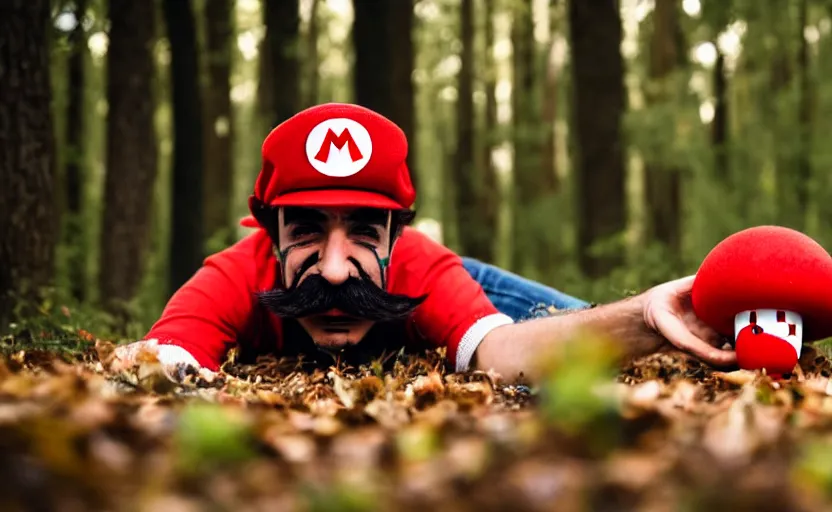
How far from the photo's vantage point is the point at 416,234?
4191mm

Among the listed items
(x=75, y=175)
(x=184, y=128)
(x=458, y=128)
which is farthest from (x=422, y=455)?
(x=458, y=128)

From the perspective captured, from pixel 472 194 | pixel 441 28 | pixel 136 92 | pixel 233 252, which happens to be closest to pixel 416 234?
pixel 233 252

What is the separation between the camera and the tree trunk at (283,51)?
37.9ft

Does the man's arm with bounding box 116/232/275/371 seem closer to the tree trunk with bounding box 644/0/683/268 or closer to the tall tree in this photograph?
the tall tree

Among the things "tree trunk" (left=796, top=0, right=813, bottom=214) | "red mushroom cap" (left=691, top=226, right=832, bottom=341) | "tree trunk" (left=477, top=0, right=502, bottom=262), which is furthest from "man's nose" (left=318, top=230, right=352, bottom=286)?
"tree trunk" (left=477, top=0, right=502, bottom=262)

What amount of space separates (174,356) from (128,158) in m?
6.67

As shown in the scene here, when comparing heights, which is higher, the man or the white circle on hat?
the white circle on hat

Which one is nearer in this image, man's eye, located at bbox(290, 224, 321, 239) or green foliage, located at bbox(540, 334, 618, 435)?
green foliage, located at bbox(540, 334, 618, 435)

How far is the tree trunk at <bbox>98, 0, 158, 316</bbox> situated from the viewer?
9.26 meters

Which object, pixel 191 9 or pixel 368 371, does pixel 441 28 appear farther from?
pixel 368 371

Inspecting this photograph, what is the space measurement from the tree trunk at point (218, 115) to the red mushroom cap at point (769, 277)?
10.4 meters

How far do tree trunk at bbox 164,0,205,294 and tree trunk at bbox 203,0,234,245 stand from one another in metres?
2.76

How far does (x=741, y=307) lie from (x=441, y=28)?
20623 mm

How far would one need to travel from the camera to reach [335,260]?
340 centimetres
